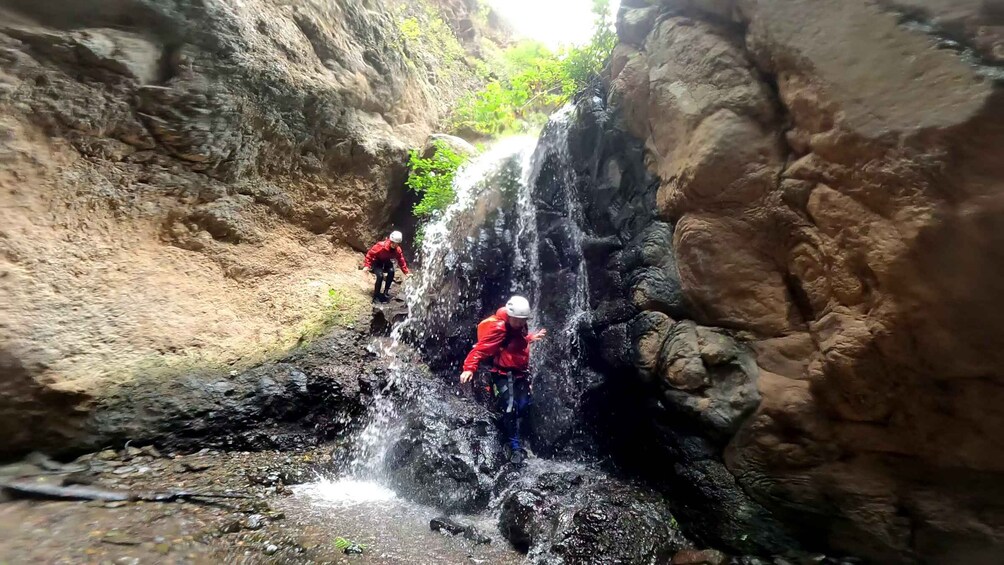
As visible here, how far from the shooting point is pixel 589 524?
4254 mm

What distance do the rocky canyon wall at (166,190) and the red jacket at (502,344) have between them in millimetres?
2414

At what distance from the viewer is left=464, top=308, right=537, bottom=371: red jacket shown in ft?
18.7

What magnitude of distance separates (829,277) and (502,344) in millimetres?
3428

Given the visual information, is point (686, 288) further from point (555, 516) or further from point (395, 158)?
point (395, 158)

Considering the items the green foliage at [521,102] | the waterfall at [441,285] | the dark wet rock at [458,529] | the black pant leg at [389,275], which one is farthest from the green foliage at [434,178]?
the dark wet rock at [458,529]

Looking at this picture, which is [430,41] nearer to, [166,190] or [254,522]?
[166,190]

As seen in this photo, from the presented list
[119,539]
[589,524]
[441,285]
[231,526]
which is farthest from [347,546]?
[441,285]

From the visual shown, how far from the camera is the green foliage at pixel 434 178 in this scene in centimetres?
863

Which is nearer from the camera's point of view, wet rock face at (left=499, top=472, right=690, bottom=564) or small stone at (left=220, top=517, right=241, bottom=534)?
small stone at (left=220, top=517, right=241, bottom=534)

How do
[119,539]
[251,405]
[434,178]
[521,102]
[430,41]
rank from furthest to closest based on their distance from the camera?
[430,41], [521,102], [434,178], [251,405], [119,539]

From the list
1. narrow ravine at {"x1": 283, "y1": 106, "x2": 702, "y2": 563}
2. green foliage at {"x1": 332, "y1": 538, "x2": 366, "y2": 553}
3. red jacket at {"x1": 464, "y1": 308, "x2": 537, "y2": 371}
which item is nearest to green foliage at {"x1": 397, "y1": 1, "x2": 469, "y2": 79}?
narrow ravine at {"x1": 283, "y1": 106, "x2": 702, "y2": 563}

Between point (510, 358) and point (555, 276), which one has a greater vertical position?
point (555, 276)

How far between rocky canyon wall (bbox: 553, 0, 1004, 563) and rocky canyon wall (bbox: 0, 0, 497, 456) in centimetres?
500

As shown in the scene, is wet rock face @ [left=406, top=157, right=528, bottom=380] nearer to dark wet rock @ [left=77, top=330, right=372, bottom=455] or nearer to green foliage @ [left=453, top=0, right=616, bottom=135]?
dark wet rock @ [left=77, top=330, right=372, bottom=455]
